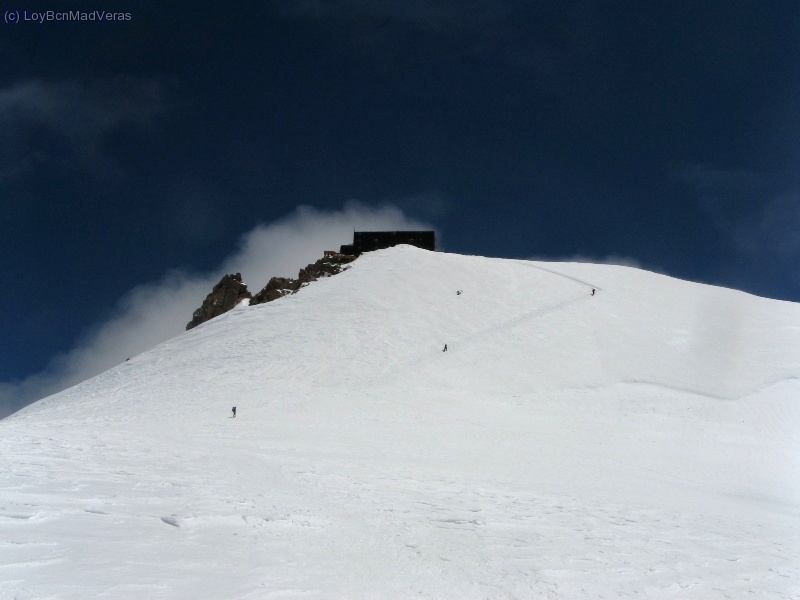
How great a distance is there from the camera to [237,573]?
5.41 meters

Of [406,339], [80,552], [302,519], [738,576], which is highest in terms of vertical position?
[406,339]

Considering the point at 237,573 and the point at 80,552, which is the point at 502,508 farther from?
the point at 80,552

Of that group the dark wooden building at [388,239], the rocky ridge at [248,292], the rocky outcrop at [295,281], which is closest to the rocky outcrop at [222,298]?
the rocky ridge at [248,292]

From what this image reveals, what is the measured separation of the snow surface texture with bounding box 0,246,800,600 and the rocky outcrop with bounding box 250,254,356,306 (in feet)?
18.5

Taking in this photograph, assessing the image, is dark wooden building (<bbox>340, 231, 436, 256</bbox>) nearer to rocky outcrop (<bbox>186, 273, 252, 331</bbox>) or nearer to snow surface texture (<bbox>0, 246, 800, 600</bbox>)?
rocky outcrop (<bbox>186, 273, 252, 331</bbox>)

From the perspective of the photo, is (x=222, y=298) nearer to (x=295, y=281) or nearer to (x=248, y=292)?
(x=248, y=292)

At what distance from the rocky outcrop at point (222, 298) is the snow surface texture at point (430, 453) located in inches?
495

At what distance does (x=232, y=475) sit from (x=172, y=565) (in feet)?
15.2

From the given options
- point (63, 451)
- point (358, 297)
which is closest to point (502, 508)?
point (63, 451)

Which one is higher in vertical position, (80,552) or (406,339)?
(406,339)

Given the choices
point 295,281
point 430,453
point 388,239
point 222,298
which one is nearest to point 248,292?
point 222,298

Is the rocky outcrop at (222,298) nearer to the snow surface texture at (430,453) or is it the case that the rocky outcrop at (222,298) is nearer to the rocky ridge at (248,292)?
the rocky ridge at (248,292)

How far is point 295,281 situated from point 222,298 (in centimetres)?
692

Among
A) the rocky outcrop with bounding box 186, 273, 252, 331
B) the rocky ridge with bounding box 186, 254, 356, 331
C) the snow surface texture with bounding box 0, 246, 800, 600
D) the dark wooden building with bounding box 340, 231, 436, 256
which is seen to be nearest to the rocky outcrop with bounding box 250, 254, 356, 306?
the rocky ridge with bounding box 186, 254, 356, 331
